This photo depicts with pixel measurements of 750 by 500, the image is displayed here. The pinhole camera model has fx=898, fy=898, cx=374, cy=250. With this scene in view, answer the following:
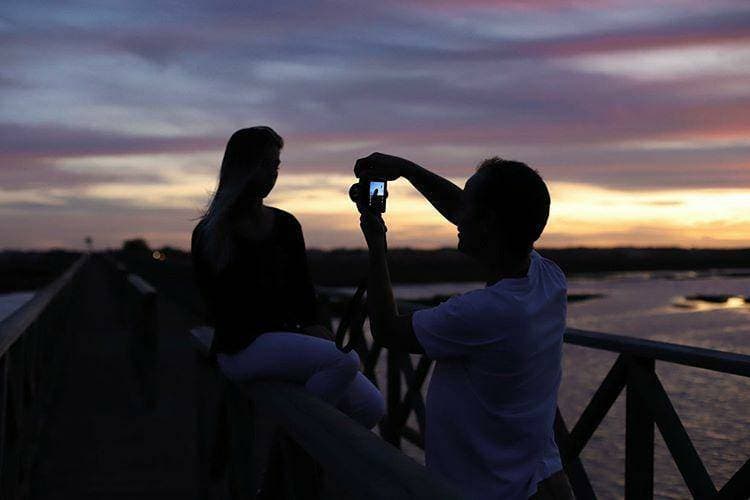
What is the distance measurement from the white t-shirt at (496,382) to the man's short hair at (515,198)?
12cm

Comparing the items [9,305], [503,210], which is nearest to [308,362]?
[503,210]

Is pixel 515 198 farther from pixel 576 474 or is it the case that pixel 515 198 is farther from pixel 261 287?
pixel 576 474

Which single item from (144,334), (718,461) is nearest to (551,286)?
(144,334)

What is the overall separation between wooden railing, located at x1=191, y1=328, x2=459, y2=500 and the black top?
0.21m

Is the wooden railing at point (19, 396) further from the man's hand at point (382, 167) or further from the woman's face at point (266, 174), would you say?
the man's hand at point (382, 167)

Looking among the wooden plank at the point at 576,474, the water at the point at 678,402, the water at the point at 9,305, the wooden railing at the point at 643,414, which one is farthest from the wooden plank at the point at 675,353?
the water at the point at 678,402

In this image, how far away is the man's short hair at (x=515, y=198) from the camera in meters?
1.94

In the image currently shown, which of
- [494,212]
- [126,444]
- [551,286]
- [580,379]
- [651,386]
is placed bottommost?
[580,379]

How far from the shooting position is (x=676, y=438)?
3.26 meters

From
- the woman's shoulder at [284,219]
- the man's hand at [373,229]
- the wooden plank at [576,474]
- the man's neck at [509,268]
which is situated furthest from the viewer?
the wooden plank at [576,474]

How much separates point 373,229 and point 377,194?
187mm

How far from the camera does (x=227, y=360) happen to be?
3.33 meters

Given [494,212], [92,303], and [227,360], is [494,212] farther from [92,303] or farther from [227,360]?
[92,303]

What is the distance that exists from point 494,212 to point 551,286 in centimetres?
24
